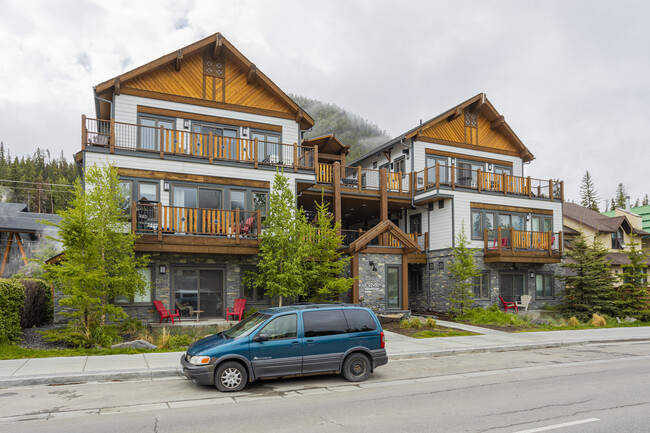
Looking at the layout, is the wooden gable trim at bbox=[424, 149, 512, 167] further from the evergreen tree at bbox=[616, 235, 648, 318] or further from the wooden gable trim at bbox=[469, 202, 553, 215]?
the evergreen tree at bbox=[616, 235, 648, 318]

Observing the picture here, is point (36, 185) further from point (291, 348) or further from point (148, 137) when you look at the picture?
point (291, 348)

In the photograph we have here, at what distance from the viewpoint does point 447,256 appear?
2484 cm

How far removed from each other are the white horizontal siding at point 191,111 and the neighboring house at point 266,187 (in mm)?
47

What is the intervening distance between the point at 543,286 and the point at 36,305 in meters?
24.2

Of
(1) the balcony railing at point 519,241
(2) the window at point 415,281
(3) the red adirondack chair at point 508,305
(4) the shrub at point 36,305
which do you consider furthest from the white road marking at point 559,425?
(2) the window at point 415,281

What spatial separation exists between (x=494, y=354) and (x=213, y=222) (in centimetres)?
1027

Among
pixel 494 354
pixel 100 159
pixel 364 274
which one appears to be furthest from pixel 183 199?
pixel 494 354

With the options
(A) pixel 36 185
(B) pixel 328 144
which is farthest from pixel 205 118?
(A) pixel 36 185

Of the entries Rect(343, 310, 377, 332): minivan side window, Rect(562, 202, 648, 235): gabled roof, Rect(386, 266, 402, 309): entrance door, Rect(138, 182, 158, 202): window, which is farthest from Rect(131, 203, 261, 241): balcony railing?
Rect(562, 202, 648, 235): gabled roof

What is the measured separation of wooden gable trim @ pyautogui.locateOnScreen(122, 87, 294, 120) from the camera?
1938cm

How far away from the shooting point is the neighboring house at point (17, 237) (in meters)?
37.4

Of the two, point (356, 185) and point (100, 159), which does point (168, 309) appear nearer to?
point (100, 159)

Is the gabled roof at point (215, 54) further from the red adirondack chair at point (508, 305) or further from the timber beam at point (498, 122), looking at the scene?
the red adirondack chair at point (508, 305)

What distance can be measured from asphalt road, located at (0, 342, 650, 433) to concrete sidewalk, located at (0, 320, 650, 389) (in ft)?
1.40
